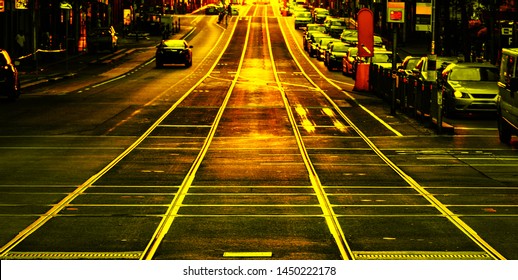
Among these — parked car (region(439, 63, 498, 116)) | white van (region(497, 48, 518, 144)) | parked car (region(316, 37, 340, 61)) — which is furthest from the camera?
parked car (region(316, 37, 340, 61))

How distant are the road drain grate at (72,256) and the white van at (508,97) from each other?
43.1ft

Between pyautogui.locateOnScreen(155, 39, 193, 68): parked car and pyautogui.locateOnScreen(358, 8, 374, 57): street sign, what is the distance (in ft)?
54.0

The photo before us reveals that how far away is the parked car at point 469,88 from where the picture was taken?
102 feet

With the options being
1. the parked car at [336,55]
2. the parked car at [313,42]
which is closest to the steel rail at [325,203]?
→ the parked car at [336,55]

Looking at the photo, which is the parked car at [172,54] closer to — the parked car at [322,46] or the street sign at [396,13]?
the parked car at [322,46]

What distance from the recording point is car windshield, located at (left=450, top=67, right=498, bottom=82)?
3306 cm

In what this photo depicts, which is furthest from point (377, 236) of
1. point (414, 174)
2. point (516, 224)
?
point (414, 174)

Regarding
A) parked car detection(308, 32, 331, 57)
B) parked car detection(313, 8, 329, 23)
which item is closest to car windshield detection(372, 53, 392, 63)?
parked car detection(308, 32, 331, 57)

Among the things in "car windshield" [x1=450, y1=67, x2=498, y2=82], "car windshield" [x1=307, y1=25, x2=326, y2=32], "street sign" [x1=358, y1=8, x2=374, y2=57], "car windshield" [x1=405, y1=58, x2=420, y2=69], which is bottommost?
"car windshield" [x1=307, y1=25, x2=326, y2=32]

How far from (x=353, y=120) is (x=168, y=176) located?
1274cm

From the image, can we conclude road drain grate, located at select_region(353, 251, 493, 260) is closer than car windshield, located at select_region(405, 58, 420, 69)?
Yes

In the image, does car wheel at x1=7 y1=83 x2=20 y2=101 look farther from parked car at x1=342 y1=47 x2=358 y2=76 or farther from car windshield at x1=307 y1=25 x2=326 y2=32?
car windshield at x1=307 y1=25 x2=326 y2=32

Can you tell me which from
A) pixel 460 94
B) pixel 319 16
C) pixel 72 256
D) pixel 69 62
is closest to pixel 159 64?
pixel 69 62

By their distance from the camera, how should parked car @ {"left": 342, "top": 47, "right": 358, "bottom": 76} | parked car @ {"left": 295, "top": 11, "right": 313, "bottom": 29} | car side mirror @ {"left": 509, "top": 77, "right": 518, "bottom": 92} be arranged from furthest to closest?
parked car @ {"left": 295, "top": 11, "right": 313, "bottom": 29}
parked car @ {"left": 342, "top": 47, "right": 358, "bottom": 76}
car side mirror @ {"left": 509, "top": 77, "right": 518, "bottom": 92}
